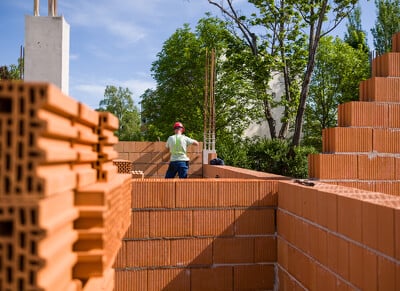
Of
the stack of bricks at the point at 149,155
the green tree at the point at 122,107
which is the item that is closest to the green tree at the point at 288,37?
the stack of bricks at the point at 149,155

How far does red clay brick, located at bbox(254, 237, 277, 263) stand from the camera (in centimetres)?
512

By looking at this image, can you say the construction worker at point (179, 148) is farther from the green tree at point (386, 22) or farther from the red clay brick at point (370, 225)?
the green tree at point (386, 22)

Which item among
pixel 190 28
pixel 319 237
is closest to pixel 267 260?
pixel 319 237

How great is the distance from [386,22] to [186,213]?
36426 mm

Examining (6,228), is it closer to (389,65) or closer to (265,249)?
(265,249)

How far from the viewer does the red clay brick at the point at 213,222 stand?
197 inches

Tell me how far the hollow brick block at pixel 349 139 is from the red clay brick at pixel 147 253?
289 centimetres

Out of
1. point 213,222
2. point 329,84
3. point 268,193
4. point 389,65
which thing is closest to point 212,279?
point 213,222

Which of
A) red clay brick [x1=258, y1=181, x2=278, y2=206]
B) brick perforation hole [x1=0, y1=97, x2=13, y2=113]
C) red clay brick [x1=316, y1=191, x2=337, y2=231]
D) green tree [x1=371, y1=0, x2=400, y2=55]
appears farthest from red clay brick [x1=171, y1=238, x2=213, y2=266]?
green tree [x1=371, y1=0, x2=400, y2=55]

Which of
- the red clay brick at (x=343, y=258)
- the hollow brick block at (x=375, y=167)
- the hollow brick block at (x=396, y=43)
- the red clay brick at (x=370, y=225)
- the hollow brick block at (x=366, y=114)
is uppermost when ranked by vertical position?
the hollow brick block at (x=396, y=43)

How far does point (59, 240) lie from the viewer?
5.53 ft

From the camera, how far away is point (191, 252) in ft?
16.4

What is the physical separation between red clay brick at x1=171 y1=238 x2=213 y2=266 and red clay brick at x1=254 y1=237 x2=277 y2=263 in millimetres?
596

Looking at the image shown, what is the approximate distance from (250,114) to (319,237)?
90.3ft
